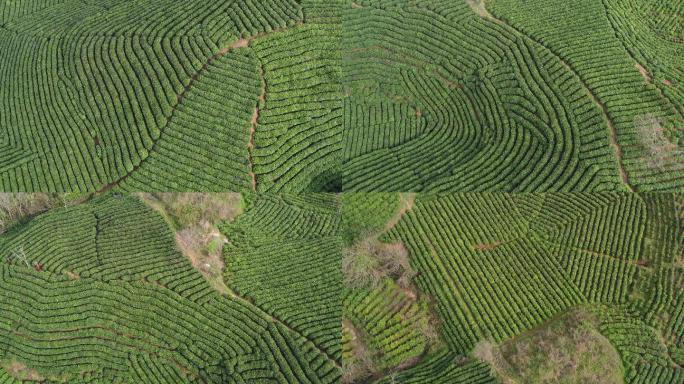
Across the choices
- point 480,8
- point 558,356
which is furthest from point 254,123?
point 558,356

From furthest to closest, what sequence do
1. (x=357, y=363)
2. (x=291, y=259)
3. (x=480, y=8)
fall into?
(x=480, y=8) → (x=291, y=259) → (x=357, y=363)

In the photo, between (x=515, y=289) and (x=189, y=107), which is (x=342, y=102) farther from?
(x=515, y=289)

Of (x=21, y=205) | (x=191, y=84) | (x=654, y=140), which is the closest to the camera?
(x=654, y=140)

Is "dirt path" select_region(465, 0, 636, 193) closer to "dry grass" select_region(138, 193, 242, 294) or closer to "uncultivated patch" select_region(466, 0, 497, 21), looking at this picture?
"uncultivated patch" select_region(466, 0, 497, 21)

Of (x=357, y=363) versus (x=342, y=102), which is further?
(x=342, y=102)

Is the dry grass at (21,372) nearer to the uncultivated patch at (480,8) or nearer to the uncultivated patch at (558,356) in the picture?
the uncultivated patch at (558,356)

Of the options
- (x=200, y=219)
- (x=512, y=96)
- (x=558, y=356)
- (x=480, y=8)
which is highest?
(x=480, y=8)

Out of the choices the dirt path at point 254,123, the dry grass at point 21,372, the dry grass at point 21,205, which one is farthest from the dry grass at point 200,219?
the dry grass at point 21,372
